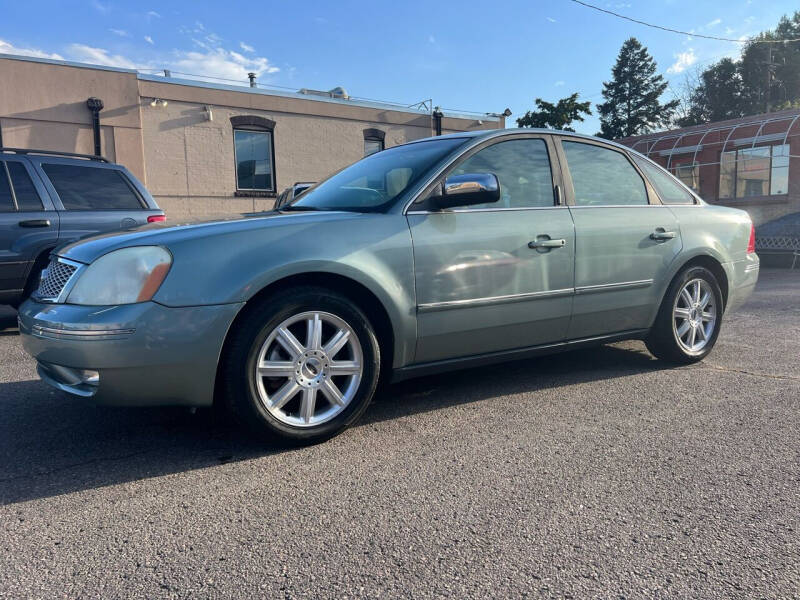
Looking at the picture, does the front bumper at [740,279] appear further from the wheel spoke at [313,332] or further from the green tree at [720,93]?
the green tree at [720,93]

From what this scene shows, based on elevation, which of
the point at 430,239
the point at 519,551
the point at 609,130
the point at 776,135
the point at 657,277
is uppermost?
the point at 609,130

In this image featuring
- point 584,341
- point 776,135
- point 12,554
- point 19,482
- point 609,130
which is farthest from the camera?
point 609,130

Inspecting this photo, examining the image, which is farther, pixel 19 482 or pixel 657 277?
pixel 657 277

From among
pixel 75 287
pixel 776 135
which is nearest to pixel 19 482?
pixel 75 287

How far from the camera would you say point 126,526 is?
2297mm

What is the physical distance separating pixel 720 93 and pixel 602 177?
58355 millimetres

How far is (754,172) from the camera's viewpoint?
65.8ft

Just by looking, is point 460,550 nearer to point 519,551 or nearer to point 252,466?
point 519,551

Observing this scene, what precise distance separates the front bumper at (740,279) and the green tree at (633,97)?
5758cm

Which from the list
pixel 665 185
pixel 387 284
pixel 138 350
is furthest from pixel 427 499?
pixel 665 185

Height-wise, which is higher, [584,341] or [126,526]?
[584,341]

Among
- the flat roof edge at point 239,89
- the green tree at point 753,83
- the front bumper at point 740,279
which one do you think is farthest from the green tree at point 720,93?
the front bumper at point 740,279

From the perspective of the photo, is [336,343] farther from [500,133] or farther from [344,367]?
[500,133]

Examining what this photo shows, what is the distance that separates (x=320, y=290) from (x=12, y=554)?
5.27 feet
